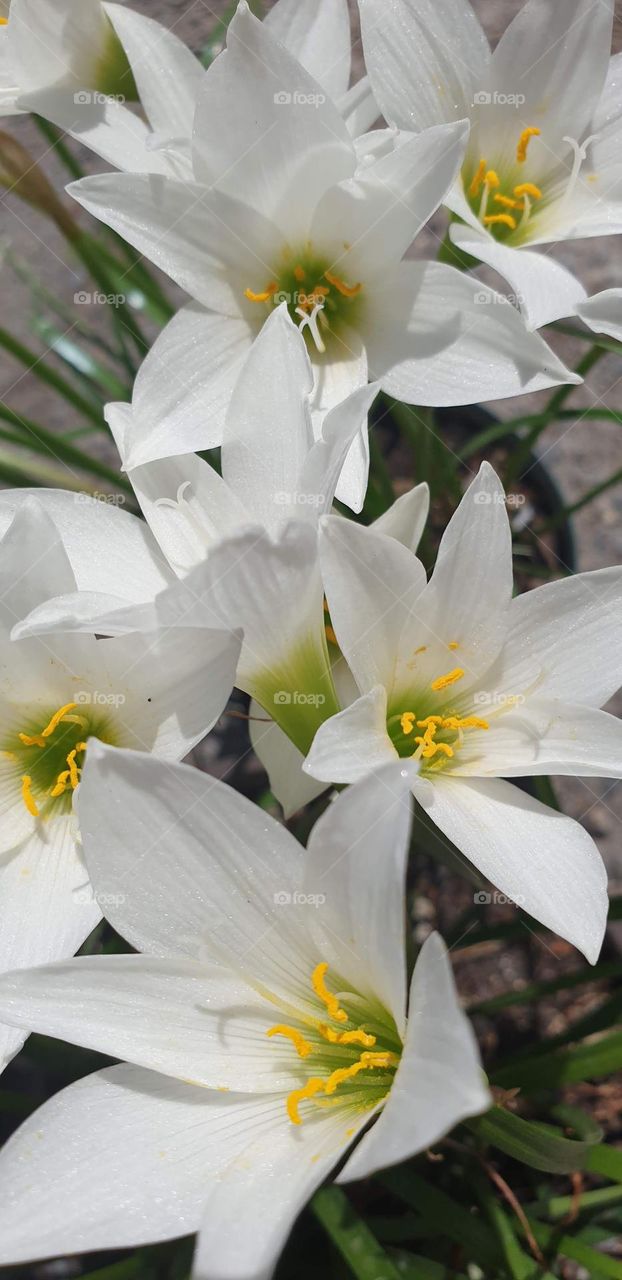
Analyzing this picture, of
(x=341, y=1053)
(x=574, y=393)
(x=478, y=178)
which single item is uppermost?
(x=478, y=178)

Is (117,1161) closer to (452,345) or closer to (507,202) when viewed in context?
(452,345)

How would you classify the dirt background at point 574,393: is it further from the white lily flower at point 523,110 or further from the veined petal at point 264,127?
the veined petal at point 264,127

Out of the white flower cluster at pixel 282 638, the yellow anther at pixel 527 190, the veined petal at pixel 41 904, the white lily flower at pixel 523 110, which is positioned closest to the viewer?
the white flower cluster at pixel 282 638

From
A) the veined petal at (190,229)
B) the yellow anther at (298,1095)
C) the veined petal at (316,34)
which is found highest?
the veined petal at (316,34)

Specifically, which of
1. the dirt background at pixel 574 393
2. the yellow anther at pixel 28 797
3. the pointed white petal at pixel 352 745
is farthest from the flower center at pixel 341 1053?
the dirt background at pixel 574 393

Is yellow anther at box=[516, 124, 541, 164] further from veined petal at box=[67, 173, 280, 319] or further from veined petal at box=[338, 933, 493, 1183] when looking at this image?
veined petal at box=[338, 933, 493, 1183]

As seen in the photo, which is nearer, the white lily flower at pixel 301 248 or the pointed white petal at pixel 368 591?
the pointed white petal at pixel 368 591

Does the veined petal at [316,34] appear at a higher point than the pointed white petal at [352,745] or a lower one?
higher

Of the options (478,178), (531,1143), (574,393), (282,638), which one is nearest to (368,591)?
(282,638)

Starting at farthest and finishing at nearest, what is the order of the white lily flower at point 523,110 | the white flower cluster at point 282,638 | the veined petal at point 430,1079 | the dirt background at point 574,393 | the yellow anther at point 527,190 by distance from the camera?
the dirt background at point 574,393 < the yellow anther at point 527,190 < the white lily flower at point 523,110 < the white flower cluster at point 282,638 < the veined petal at point 430,1079
